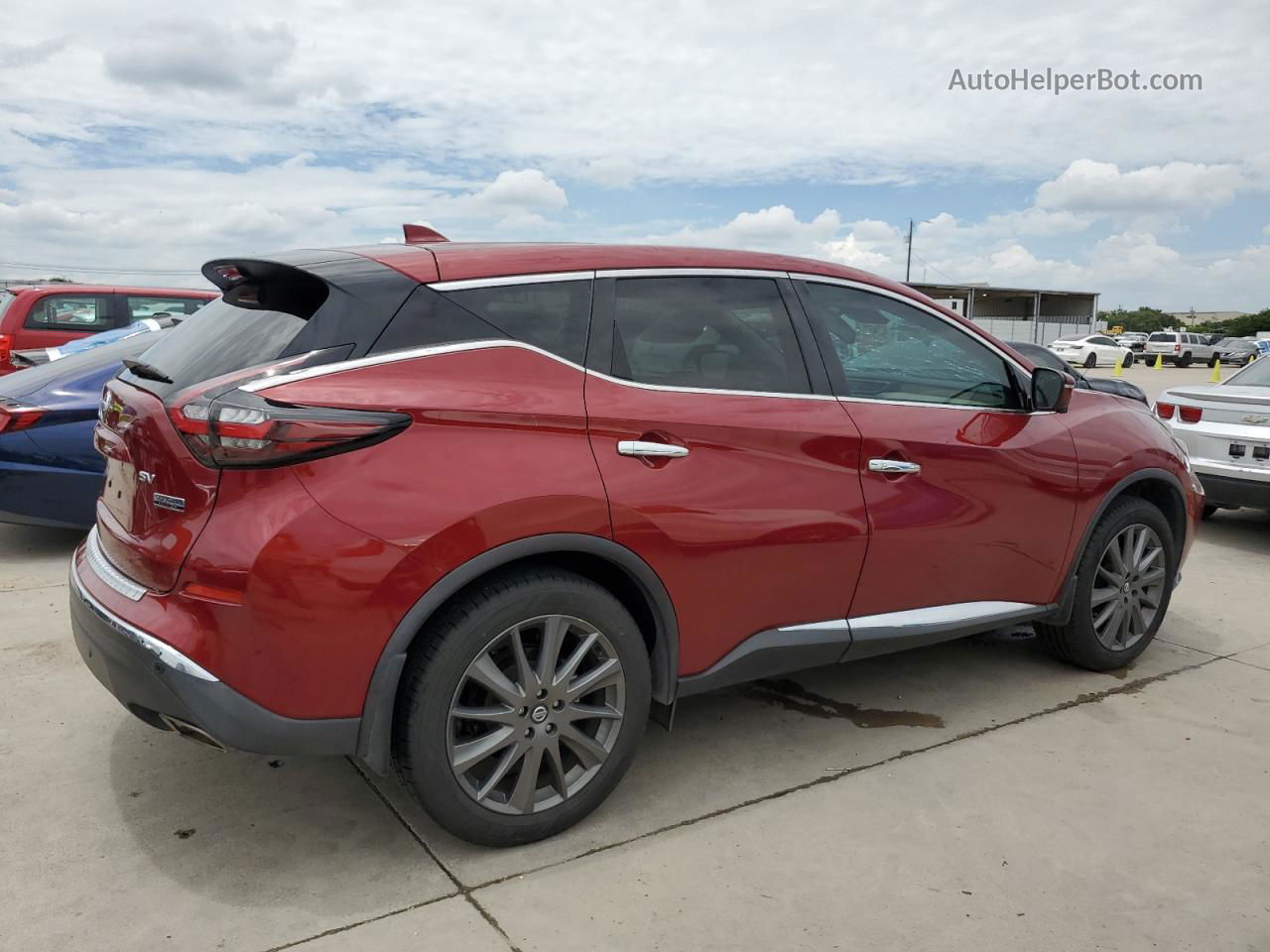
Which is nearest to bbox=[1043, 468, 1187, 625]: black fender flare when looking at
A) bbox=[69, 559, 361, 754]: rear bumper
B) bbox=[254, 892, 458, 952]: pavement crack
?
bbox=[254, 892, 458, 952]: pavement crack

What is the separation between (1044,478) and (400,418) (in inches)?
102

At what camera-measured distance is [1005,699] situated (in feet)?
13.7

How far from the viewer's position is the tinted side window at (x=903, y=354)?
11.6 feet

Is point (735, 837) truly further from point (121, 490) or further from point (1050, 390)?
point (1050, 390)

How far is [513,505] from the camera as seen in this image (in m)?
2.70

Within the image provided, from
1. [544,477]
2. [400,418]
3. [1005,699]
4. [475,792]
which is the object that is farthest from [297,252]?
[1005,699]

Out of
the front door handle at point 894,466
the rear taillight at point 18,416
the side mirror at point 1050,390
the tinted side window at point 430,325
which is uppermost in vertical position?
the tinted side window at point 430,325

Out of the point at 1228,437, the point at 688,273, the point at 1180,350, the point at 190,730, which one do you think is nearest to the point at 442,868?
the point at 190,730

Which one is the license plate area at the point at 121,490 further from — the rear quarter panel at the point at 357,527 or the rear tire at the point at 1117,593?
the rear tire at the point at 1117,593

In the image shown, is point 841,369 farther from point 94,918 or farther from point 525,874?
point 94,918

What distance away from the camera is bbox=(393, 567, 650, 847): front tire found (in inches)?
106

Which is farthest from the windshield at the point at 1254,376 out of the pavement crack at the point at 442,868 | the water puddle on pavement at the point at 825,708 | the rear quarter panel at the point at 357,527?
the pavement crack at the point at 442,868

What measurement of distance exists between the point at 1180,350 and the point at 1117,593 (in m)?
49.8

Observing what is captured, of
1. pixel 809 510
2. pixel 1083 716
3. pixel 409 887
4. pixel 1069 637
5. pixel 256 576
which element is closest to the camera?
pixel 256 576
